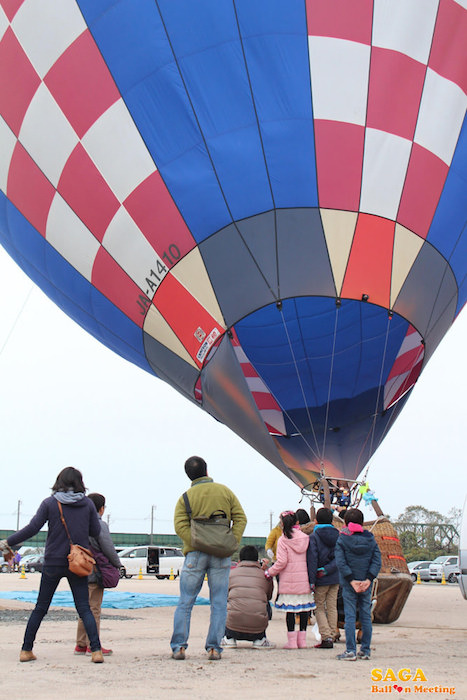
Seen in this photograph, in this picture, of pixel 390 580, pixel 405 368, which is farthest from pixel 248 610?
pixel 405 368

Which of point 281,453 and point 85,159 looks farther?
point 281,453

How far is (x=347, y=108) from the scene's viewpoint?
748 cm

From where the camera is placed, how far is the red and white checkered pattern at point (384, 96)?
24.2 feet

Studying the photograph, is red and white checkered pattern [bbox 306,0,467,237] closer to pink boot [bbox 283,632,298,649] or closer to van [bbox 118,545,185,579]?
pink boot [bbox 283,632,298,649]

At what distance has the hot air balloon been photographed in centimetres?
737

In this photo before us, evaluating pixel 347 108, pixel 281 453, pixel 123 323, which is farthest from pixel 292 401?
pixel 347 108

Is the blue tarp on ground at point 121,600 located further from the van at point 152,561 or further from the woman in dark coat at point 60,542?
the van at point 152,561

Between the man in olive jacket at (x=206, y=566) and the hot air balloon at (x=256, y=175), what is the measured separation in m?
3.65

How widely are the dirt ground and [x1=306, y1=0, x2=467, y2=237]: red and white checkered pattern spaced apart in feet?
14.3

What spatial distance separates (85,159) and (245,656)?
5.57 m

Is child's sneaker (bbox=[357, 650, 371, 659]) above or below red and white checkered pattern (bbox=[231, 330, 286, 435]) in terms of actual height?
below

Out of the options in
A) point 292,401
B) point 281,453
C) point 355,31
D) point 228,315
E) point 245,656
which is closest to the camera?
point 245,656

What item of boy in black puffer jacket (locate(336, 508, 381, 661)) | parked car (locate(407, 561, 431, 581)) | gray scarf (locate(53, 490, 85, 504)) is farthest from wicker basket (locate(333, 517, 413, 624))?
parked car (locate(407, 561, 431, 581))

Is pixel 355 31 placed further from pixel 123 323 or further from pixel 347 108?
pixel 123 323
